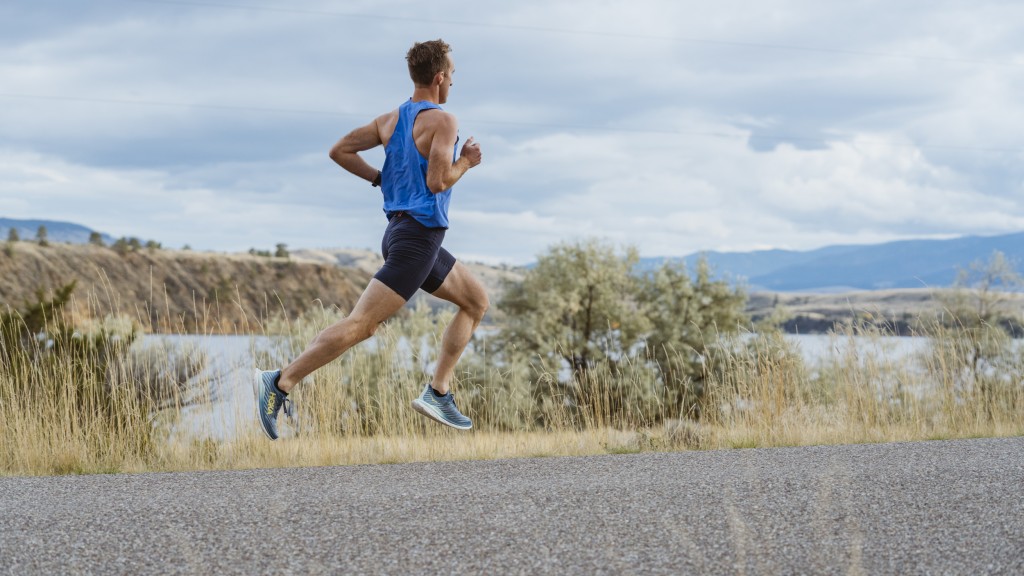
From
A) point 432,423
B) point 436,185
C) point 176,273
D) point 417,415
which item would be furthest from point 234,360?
point 176,273

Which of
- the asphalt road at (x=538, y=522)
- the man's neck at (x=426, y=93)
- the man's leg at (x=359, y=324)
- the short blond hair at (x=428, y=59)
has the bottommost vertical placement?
the asphalt road at (x=538, y=522)

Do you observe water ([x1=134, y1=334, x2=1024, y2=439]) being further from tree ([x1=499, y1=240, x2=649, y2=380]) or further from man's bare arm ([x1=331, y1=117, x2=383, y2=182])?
tree ([x1=499, y1=240, x2=649, y2=380])

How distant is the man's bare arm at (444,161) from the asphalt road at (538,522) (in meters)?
1.50

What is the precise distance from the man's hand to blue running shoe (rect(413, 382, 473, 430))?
1.42 m

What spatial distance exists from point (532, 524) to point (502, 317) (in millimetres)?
28666

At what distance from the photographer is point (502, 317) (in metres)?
31.9

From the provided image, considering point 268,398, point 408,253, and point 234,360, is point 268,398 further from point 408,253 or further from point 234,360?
point 234,360

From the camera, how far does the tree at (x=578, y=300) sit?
99.5ft

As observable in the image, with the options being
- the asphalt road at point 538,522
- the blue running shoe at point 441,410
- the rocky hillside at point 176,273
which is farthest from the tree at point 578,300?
the rocky hillside at point 176,273

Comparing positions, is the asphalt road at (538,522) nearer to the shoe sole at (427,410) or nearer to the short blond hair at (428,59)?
the shoe sole at (427,410)

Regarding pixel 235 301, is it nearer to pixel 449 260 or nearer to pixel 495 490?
pixel 449 260

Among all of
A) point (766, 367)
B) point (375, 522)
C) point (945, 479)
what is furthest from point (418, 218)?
point (766, 367)

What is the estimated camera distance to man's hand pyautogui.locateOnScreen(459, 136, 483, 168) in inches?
189

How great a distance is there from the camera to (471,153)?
4.84m
